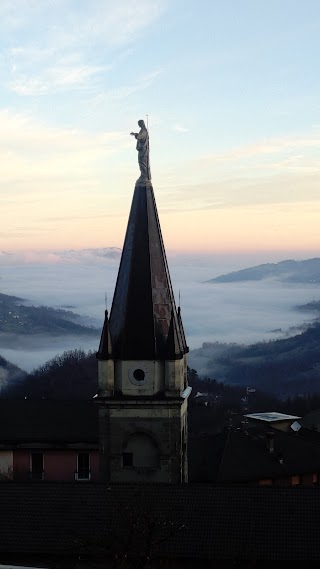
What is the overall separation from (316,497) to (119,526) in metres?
6.40

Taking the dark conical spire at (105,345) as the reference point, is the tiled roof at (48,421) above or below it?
below

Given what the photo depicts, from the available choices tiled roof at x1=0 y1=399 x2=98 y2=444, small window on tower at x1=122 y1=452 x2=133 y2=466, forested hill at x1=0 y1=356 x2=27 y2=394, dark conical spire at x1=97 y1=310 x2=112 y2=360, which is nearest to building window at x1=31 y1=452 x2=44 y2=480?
tiled roof at x1=0 y1=399 x2=98 y2=444

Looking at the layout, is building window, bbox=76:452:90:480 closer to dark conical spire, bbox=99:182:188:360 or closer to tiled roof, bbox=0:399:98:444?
tiled roof, bbox=0:399:98:444

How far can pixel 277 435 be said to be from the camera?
5912cm

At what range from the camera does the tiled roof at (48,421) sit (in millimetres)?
45875

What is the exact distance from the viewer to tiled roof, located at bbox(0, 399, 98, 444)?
45.9 m

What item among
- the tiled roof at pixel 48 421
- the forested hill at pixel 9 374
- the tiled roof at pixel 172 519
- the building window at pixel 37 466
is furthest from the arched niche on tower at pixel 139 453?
the forested hill at pixel 9 374

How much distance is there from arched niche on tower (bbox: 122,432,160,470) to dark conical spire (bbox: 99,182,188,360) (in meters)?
3.02

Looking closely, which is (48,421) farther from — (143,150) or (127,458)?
(143,150)

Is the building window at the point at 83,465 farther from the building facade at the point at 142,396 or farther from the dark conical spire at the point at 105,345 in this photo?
the dark conical spire at the point at 105,345

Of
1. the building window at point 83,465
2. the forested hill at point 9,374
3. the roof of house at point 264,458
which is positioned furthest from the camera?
the forested hill at point 9,374

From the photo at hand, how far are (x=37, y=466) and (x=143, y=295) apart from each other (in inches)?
597

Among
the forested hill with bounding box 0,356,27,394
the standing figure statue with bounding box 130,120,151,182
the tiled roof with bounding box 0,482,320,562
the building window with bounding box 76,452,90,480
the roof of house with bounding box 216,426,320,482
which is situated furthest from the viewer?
the forested hill with bounding box 0,356,27,394

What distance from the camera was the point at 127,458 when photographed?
112 ft
